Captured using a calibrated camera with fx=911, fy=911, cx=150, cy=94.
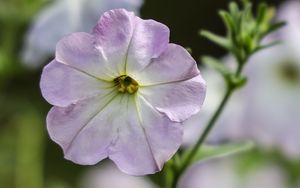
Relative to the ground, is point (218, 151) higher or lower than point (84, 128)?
lower

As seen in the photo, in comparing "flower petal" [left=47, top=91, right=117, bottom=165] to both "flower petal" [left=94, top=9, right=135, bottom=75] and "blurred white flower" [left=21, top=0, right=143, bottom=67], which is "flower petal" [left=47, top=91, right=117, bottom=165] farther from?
"blurred white flower" [left=21, top=0, right=143, bottom=67]

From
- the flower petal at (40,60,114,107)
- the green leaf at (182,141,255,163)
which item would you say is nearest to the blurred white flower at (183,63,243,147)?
the green leaf at (182,141,255,163)

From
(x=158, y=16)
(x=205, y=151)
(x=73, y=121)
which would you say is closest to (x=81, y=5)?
(x=205, y=151)

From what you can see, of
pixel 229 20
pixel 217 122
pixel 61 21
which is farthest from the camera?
pixel 217 122

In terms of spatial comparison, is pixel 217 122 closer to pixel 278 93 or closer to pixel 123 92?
pixel 278 93

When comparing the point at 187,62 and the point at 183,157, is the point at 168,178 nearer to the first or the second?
the point at 183,157

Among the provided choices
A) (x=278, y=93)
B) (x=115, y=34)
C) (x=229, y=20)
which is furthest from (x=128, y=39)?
(x=278, y=93)

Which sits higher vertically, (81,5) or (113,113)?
(113,113)
